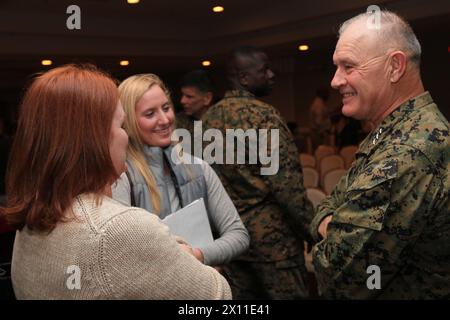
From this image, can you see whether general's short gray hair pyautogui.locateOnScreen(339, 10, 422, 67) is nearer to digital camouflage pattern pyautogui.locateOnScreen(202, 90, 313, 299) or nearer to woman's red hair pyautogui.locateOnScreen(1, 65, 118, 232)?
woman's red hair pyautogui.locateOnScreen(1, 65, 118, 232)

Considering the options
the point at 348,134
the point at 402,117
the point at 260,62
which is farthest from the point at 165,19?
the point at 402,117

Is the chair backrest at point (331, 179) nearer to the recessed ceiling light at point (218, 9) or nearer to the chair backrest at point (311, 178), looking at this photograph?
the chair backrest at point (311, 178)

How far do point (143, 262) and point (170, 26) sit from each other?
9.27 metres

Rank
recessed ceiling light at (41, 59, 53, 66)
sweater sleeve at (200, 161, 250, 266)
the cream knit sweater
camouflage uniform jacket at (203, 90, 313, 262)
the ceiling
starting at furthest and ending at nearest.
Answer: recessed ceiling light at (41, 59, 53, 66), the ceiling, camouflage uniform jacket at (203, 90, 313, 262), sweater sleeve at (200, 161, 250, 266), the cream knit sweater

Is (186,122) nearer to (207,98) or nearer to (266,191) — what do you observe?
(207,98)

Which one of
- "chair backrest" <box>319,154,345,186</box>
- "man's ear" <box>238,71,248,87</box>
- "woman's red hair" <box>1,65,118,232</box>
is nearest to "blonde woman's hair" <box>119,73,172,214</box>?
"woman's red hair" <box>1,65,118,232</box>

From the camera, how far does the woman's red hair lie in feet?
3.48

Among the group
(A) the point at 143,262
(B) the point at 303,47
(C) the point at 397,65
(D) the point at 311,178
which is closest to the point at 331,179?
(D) the point at 311,178

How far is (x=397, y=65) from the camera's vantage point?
5.02 feet

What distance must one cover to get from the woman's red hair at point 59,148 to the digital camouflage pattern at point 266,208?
1686 mm

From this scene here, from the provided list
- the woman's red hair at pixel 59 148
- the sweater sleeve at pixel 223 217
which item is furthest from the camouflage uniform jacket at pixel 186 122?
the woman's red hair at pixel 59 148

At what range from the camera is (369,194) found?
140 cm

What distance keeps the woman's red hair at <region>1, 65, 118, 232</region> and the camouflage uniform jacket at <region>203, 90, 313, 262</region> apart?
1681 millimetres

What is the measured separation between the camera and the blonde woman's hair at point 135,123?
74.4 inches
